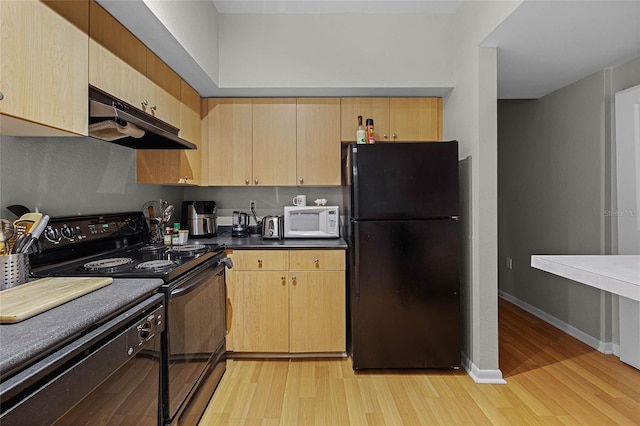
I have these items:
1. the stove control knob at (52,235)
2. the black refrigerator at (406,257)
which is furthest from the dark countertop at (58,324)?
the black refrigerator at (406,257)

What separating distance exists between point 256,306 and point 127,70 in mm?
1685

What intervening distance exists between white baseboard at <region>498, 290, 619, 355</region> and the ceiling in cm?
209

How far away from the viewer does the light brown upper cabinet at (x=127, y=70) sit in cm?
149

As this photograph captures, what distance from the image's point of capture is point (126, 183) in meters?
2.25

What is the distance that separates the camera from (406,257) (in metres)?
2.30

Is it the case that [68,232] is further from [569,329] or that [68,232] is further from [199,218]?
[569,329]

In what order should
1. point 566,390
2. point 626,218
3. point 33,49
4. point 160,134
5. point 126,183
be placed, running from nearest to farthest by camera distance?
point 33,49 < point 160,134 < point 566,390 < point 126,183 < point 626,218

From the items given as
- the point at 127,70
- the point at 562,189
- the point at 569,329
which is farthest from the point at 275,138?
the point at 569,329

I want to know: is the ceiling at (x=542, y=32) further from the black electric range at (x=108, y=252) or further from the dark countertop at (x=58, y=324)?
the dark countertop at (x=58, y=324)

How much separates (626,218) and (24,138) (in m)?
3.68

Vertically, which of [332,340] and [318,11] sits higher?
[318,11]

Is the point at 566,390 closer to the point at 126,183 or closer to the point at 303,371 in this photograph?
the point at 303,371

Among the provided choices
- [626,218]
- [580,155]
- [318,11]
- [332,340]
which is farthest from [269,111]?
[626,218]

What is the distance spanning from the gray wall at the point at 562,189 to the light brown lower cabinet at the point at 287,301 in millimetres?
2045
